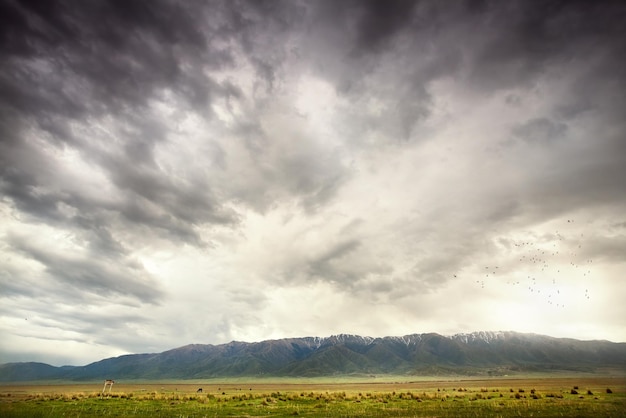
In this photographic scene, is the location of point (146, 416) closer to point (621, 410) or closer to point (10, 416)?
point (10, 416)

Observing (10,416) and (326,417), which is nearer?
(10,416)

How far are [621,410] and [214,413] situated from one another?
3918 cm

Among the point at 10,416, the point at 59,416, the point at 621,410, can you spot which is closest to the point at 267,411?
the point at 59,416

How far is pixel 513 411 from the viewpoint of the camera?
32812mm

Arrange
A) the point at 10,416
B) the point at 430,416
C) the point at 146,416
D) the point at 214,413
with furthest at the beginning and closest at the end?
the point at 214,413 → the point at 146,416 → the point at 430,416 → the point at 10,416

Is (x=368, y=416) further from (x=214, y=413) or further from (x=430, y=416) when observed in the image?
(x=214, y=413)

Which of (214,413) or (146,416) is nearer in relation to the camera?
(146,416)

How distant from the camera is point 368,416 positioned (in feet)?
107

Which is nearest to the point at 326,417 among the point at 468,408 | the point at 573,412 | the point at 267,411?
the point at 267,411

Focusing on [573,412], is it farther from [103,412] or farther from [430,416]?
[103,412]

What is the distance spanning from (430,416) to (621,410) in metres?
17.5

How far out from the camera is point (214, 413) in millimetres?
36188

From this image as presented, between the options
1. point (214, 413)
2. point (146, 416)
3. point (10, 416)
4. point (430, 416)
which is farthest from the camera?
point (214, 413)

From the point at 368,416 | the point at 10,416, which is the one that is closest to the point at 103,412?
the point at 10,416
